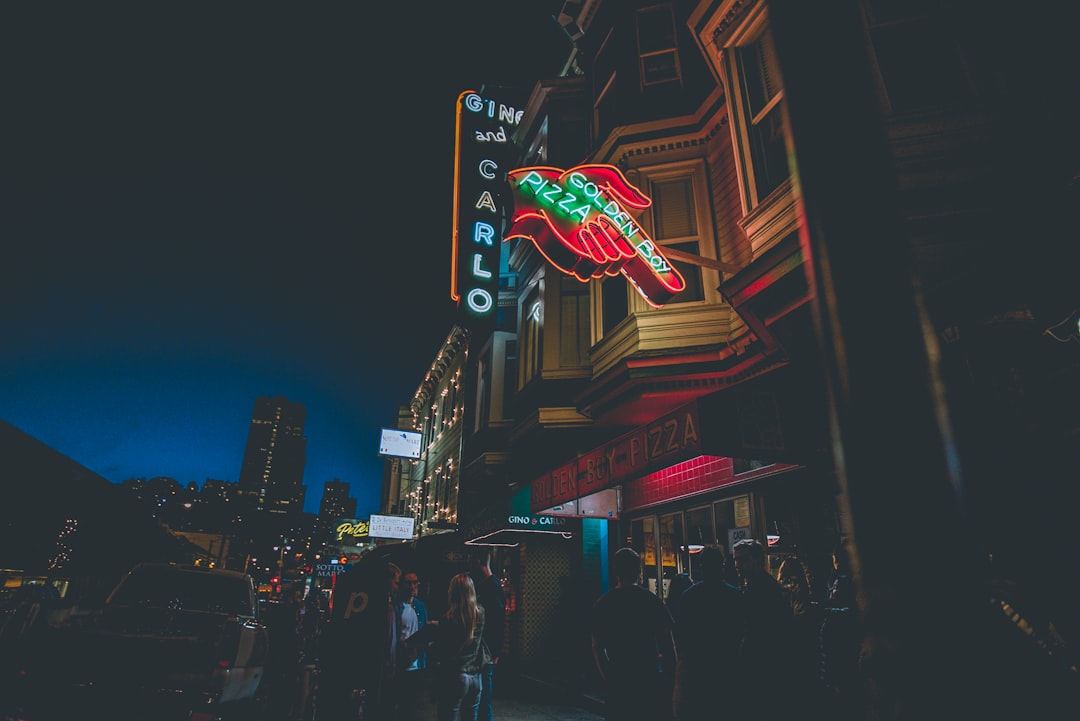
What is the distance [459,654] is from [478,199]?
1209cm

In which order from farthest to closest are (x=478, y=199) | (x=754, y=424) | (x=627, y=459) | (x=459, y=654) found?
(x=478, y=199), (x=627, y=459), (x=754, y=424), (x=459, y=654)

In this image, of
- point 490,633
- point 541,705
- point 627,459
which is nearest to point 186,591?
point 490,633

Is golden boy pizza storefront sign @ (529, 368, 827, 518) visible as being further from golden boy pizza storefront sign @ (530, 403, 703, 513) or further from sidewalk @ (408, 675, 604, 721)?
sidewalk @ (408, 675, 604, 721)

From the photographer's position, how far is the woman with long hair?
5.78m

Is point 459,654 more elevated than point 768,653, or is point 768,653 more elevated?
point 768,653

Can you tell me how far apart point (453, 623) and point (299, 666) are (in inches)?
156

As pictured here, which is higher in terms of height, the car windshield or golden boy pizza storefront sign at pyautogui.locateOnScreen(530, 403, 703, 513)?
golden boy pizza storefront sign at pyautogui.locateOnScreen(530, 403, 703, 513)

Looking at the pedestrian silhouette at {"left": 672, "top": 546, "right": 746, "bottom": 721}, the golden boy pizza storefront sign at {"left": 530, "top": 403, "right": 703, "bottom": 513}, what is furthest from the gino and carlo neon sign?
the pedestrian silhouette at {"left": 672, "top": 546, "right": 746, "bottom": 721}

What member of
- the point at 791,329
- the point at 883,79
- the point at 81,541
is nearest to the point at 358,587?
the point at 791,329

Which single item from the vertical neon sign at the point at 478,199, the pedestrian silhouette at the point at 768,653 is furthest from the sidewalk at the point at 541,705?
the vertical neon sign at the point at 478,199

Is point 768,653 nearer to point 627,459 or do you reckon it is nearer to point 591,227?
point 627,459

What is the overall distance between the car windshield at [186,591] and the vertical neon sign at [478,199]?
24.7 feet

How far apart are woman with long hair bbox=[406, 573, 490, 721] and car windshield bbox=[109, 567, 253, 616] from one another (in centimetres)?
415

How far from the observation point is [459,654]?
5.83 metres
